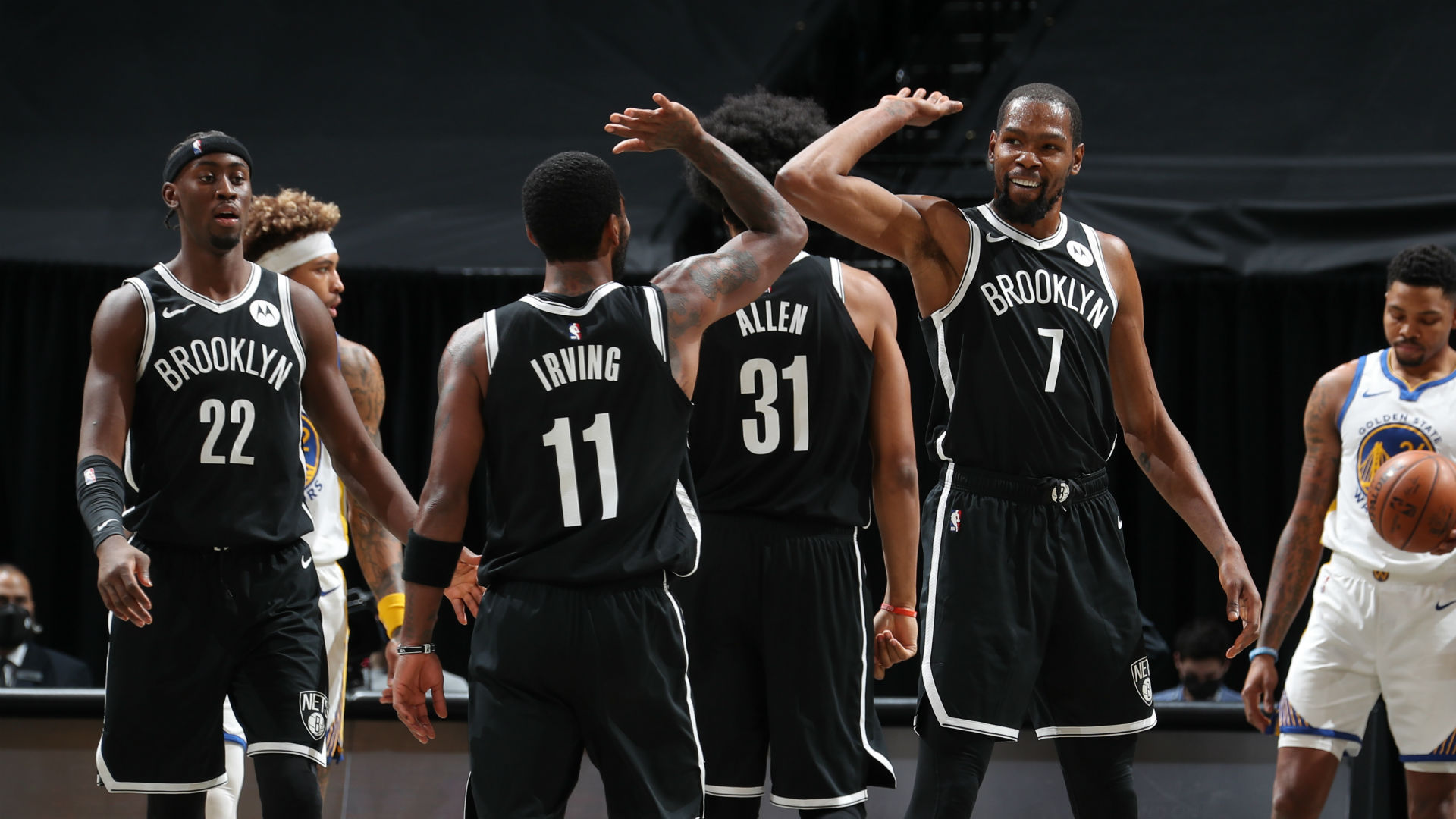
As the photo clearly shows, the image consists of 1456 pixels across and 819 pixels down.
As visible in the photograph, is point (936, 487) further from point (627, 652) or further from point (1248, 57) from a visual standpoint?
point (1248, 57)

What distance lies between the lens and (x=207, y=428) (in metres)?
3.52

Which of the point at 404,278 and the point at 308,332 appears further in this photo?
the point at 404,278

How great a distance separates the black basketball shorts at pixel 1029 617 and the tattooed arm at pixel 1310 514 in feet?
5.43

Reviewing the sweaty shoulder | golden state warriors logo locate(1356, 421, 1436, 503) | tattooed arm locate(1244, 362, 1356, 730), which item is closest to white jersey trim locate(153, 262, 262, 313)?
the sweaty shoulder

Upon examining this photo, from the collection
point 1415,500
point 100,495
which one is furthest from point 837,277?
point 1415,500

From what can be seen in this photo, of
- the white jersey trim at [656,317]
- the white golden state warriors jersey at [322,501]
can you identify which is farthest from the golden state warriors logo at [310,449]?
the white jersey trim at [656,317]

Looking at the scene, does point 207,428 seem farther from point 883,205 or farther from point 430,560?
point 883,205

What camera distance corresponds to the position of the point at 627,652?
109 inches

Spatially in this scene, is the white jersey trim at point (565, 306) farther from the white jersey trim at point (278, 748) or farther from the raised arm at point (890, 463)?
the white jersey trim at point (278, 748)

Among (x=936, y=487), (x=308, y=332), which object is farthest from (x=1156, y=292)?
(x=308, y=332)

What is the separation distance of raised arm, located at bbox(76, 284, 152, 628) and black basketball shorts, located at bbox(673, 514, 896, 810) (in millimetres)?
1205

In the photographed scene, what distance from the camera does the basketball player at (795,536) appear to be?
3354 mm

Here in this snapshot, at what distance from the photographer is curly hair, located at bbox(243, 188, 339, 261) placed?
187 inches

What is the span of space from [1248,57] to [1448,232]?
4.80 ft
